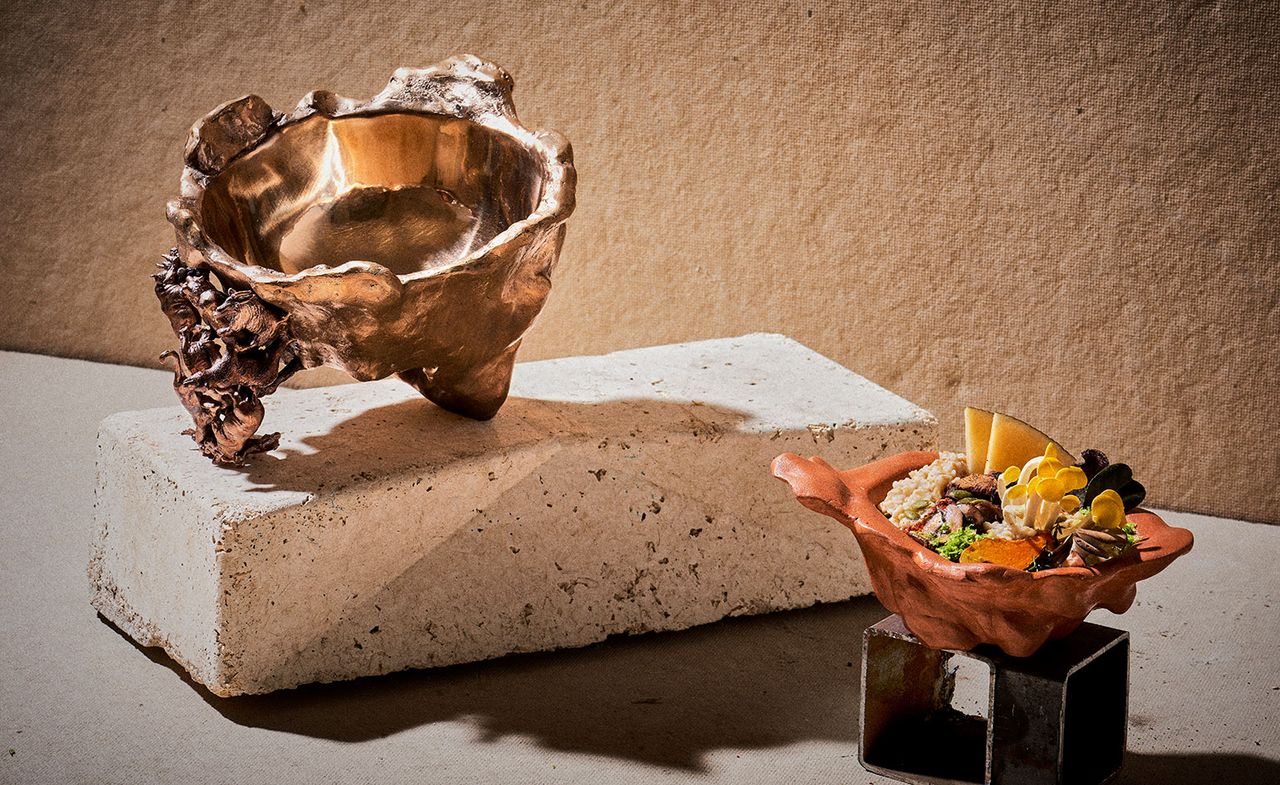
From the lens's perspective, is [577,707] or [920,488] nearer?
[920,488]

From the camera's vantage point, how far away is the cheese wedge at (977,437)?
90.0 inches

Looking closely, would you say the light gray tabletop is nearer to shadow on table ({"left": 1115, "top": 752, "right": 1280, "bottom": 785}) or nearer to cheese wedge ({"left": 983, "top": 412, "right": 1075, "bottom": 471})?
→ shadow on table ({"left": 1115, "top": 752, "right": 1280, "bottom": 785})

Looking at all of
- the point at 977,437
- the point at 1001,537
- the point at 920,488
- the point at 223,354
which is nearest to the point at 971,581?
the point at 1001,537

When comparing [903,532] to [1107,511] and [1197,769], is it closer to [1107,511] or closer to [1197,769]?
[1107,511]

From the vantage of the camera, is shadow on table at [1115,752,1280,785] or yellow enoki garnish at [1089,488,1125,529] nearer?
yellow enoki garnish at [1089,488,1125,529]

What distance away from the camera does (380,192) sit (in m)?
2.90

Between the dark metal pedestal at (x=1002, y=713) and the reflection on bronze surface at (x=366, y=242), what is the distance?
0.83m

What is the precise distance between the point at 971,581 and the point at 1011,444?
340 mm

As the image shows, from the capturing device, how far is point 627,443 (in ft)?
8.79

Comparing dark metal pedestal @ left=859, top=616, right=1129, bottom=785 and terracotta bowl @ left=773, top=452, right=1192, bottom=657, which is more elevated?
terracotta bowl @ left=773, top=452, right=1192, bottom=657

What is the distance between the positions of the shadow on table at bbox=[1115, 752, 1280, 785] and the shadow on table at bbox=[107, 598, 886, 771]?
422mm

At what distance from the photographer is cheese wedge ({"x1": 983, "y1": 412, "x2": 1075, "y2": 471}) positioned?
2264mm

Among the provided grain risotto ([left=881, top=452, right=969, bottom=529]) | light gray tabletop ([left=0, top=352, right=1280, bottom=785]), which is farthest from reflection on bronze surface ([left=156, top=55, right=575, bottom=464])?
grain risotto ([left=881, top=452, right=969, bottom=529])

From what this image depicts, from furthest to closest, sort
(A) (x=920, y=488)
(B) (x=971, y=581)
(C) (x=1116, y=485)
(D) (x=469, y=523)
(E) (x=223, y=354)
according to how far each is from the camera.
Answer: (D) (x=469, y=523) < (E) (x=223, y=354) < (A) (x=920, y=488) < (C) (x=1116, y=485) < (B) (x=971, y=581)
